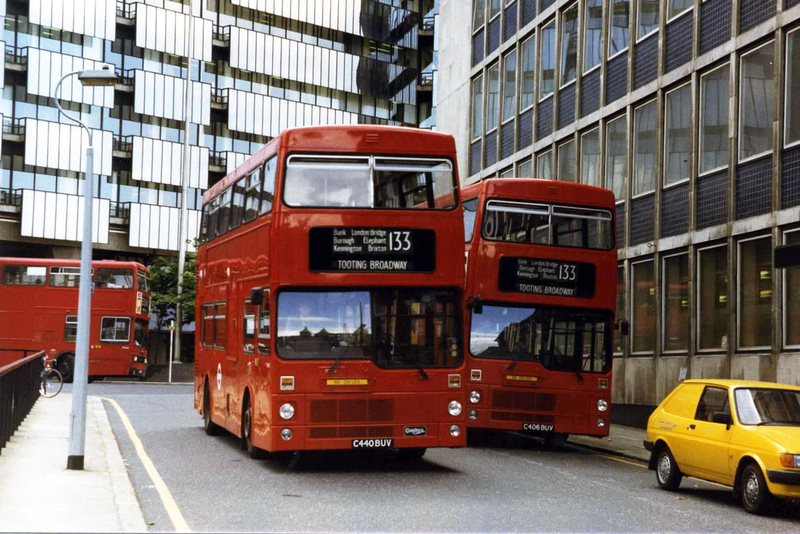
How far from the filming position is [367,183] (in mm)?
14352

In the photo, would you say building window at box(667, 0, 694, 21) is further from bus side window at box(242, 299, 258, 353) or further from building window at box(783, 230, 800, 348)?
bus side window at box(242, 299, 258, 353)

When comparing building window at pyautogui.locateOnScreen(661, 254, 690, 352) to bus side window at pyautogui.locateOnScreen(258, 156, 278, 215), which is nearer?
bus side window at pyautogui.locateOnScreen(258, 156, 278, 215)

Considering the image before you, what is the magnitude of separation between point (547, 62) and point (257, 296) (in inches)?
845

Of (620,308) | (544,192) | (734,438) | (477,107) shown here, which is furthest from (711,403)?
(477,107)

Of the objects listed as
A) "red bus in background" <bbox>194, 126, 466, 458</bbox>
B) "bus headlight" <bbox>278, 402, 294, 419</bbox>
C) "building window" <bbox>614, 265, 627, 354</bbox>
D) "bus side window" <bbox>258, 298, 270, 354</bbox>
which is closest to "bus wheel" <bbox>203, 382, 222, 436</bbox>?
"bus side window" <bbox>258, 298, 270, 354</bbox>

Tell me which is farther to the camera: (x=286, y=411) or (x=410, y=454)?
(x=410, y=454)

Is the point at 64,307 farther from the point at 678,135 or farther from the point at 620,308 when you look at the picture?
the point at 678,135

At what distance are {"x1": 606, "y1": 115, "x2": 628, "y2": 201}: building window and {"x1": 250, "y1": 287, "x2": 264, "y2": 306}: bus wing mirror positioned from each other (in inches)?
615

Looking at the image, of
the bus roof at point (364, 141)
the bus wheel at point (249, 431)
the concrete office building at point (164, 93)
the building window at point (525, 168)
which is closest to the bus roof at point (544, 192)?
the bus roof at point (364, 141)

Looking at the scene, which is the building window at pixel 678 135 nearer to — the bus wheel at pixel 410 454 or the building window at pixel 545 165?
the building window at pixel 545 165

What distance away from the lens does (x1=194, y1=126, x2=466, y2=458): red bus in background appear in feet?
46.3

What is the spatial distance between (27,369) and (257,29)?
164 ft

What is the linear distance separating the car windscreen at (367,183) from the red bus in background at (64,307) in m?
29.6

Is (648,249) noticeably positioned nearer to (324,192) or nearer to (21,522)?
(324,192)
